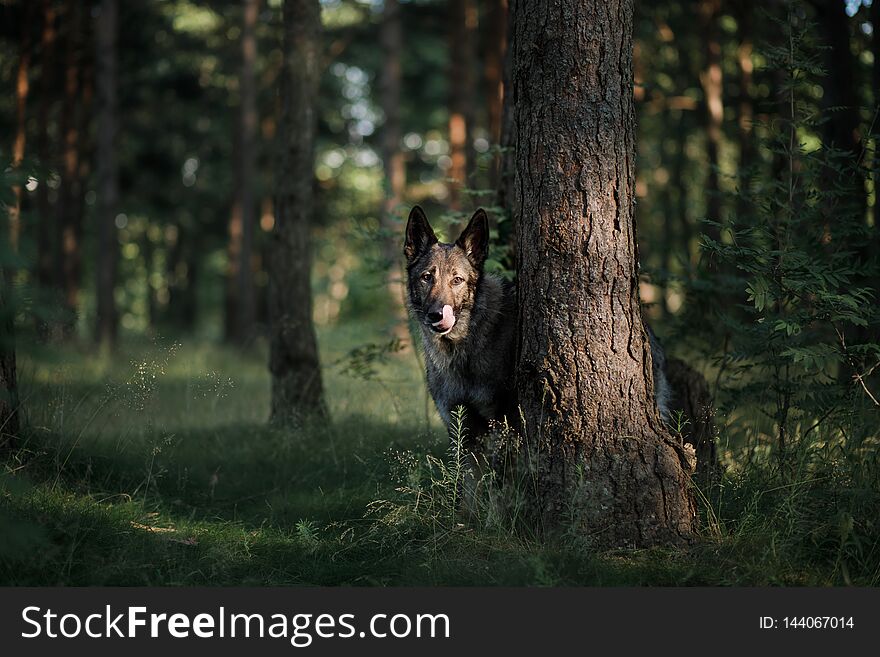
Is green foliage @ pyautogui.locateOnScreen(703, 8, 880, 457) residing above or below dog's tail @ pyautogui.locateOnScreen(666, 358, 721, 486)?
above

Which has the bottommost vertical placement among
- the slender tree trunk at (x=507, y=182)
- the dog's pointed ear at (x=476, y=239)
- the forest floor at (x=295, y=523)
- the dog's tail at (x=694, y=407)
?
the forest floor at (x=295, y=523)

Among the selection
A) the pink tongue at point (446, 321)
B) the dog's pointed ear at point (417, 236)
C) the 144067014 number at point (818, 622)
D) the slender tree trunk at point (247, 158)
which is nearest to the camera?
the 144067014 number at point (818, 622)

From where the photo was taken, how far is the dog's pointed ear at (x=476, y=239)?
238 inches

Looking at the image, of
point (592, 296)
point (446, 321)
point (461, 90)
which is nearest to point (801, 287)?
point (592, 296)

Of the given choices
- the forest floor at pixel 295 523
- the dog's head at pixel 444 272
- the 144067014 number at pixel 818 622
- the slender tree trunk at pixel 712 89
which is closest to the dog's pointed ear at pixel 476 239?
the dog's head at pixel 444 272

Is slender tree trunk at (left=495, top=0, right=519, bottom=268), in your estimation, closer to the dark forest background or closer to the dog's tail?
the dark forest background

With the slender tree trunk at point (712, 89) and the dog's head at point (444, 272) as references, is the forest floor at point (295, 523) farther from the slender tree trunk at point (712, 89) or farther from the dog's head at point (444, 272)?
the slender tree trunk at point (712, 89)

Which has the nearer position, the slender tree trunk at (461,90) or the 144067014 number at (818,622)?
the 144067014 number at (818,622)

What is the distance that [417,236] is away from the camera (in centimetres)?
630

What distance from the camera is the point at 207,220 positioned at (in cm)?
3064

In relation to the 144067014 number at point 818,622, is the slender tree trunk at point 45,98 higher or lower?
higher

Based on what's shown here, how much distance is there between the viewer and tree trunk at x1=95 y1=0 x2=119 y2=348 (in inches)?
698

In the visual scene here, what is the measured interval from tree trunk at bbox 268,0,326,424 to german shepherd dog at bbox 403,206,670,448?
11.7 ft

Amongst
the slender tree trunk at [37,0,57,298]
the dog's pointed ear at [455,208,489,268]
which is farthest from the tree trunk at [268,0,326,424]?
the slender tree trunk at [37,0,57,298]
